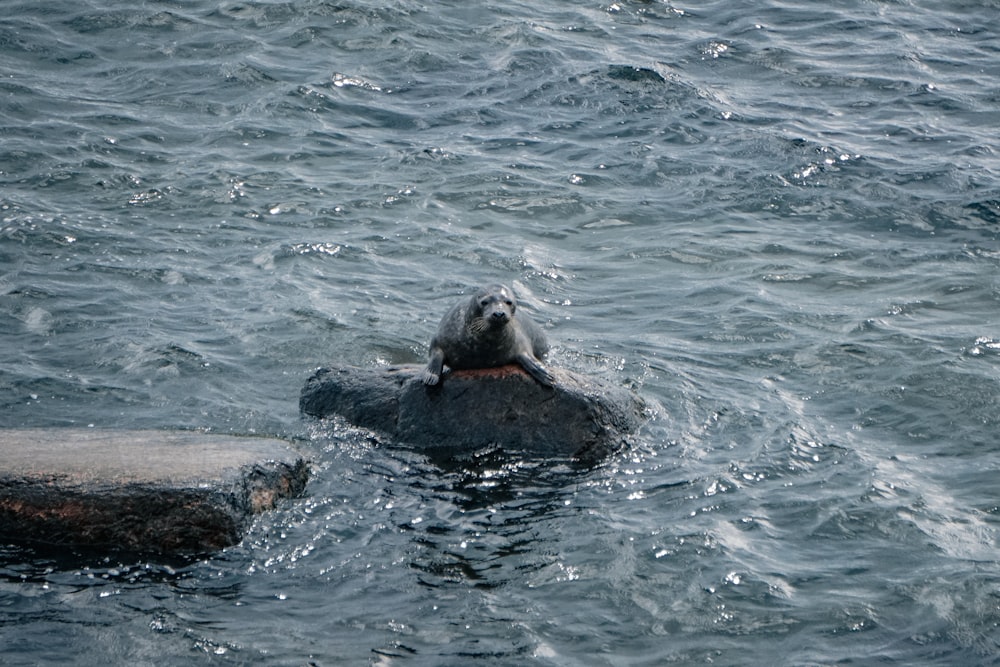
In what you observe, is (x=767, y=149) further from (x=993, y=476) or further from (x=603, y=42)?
(x=993, y=476)

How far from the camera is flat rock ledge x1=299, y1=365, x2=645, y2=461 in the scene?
841 cm

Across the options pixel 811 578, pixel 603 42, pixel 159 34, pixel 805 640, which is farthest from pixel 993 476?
pixel 159 34

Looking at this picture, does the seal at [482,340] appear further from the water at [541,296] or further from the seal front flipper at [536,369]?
the water at [541,296]

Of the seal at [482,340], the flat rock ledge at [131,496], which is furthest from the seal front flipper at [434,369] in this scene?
the flat rock ledge at [131,496]

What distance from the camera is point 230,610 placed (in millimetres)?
6652

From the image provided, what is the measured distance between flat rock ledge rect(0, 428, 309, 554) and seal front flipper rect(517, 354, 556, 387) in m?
1.84

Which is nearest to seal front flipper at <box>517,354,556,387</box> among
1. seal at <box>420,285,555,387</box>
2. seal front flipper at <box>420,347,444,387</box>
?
seal at <box>420,285,555,387</box>

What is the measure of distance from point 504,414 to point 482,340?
1.67ft

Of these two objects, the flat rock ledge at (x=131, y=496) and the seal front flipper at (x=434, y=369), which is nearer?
the flat rock ledge at (x=131, y=496)

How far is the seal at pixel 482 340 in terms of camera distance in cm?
851

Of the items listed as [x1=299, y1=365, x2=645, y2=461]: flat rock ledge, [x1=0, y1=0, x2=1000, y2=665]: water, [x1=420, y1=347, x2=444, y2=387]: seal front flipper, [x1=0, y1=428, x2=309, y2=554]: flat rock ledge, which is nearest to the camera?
[x1=0, y1=0, x2=1000, y2=665]: water

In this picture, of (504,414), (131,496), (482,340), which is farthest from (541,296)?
(131,496)

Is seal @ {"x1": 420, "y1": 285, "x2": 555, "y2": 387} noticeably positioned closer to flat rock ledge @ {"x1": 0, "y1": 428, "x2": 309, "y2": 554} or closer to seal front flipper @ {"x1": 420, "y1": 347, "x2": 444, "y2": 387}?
seal front flipper @ {"x1": 420, "y1": 347, "x2": 444, "y2": 387}

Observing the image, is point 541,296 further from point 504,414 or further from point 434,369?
point 504,414
